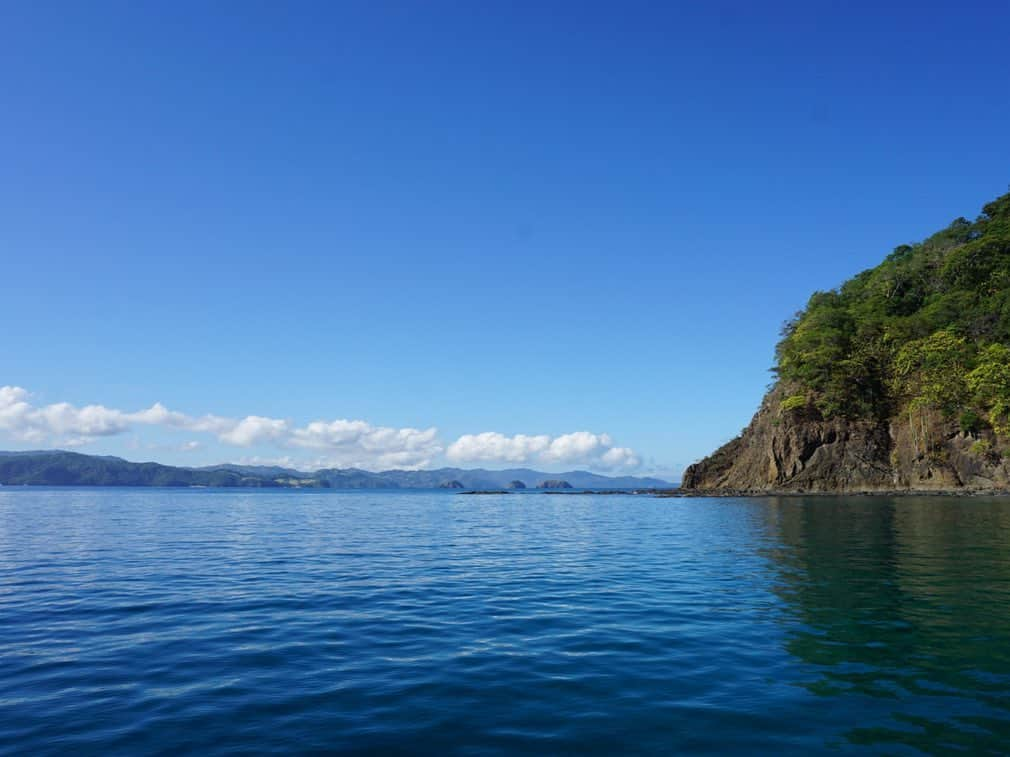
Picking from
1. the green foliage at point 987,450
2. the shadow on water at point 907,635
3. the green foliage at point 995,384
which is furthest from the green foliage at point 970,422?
the shadow on water at point 907,635

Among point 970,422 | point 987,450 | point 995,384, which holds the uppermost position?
point 995,384

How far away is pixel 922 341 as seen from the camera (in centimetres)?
10906

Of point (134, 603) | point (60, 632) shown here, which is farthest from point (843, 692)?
point (134, 603)

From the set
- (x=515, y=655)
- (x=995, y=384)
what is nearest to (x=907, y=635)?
(x=515, y=655)

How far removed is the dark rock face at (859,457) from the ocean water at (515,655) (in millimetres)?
84712

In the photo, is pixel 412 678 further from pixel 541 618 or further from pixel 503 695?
pixel 541 618

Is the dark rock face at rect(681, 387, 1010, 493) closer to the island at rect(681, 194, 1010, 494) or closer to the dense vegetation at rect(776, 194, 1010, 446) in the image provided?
the island at rect(681, 194, 1010, 494)

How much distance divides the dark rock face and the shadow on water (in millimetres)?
80133

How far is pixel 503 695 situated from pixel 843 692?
6594mm

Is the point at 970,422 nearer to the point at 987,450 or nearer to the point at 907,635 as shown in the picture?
the point at 987,450

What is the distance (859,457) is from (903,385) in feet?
51.7

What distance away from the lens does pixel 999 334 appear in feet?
336

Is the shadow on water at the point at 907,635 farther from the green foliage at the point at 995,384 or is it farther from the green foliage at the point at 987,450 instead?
the green foliage at the point at 987,450

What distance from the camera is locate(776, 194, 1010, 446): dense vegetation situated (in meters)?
100
